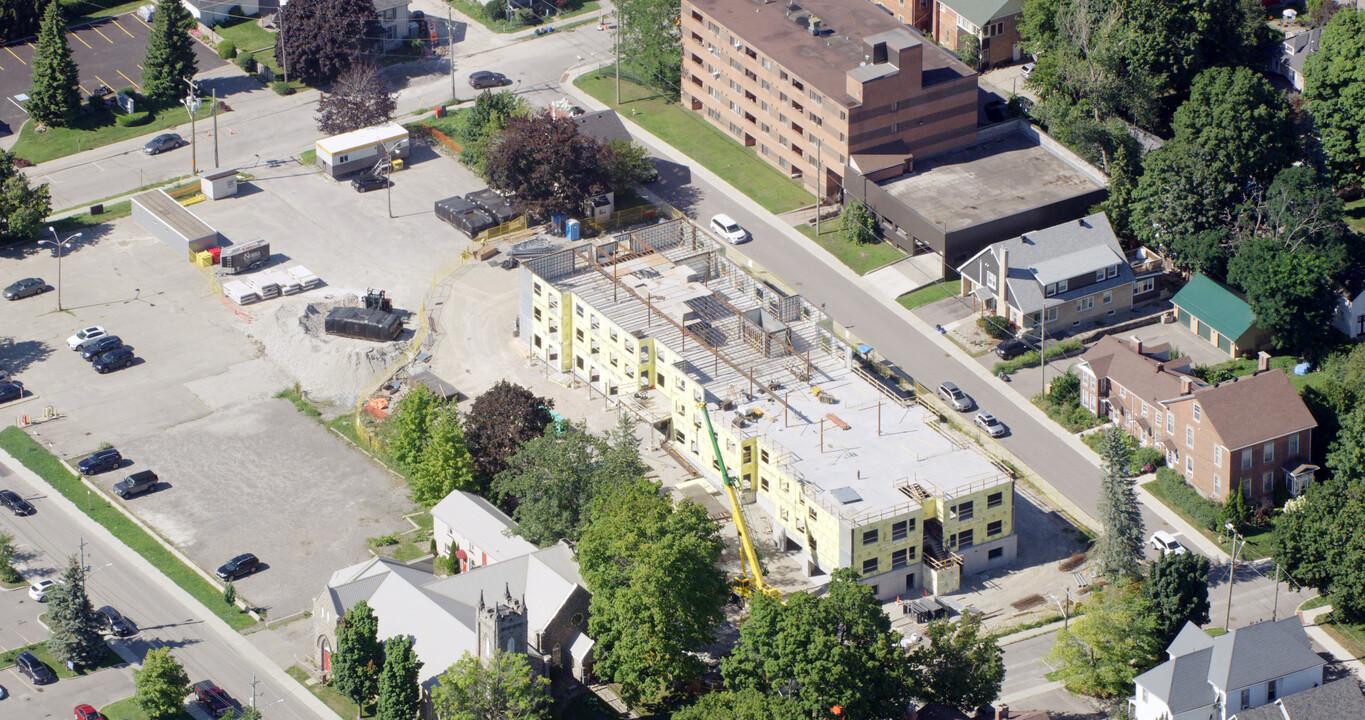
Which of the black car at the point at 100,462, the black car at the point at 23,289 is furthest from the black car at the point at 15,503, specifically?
the black car at the point at 23,289

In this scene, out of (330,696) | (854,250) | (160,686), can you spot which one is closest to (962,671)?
(330,696)

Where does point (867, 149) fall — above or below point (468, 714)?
above

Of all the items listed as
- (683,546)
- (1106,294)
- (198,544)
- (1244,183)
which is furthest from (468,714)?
(1244,183)

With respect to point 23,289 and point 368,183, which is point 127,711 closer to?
point 23,289

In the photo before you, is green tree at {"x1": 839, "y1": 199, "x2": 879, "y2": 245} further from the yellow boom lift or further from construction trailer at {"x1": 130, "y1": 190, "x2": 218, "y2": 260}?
construction trailer at {"x1": 130, "y1": 190, "x2": 218, "y2": 260}

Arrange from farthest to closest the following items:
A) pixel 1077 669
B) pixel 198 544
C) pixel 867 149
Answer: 1. pixel 867 149
2. pixel 198 544
3. pixel 1077 669

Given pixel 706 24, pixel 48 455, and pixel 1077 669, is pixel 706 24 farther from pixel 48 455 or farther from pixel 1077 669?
pixel 1077 669
